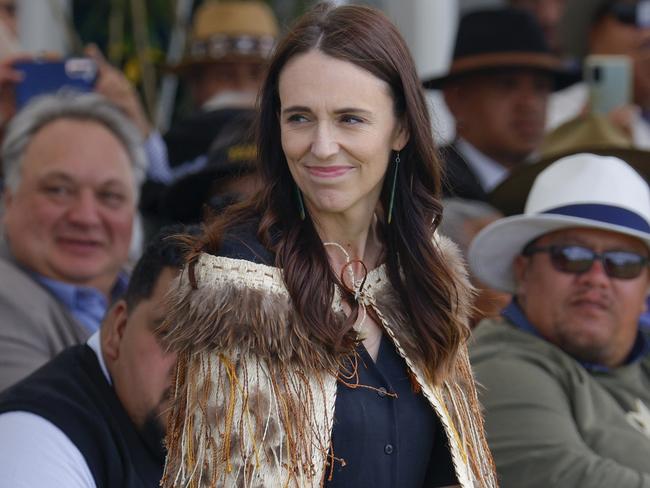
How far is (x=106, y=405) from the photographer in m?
2.96

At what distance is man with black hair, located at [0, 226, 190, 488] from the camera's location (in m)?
2.75

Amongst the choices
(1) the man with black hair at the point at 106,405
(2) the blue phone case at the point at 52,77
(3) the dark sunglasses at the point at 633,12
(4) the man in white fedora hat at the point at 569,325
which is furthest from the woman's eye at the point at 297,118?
(3) the dark sunglasses at the point at 633,12

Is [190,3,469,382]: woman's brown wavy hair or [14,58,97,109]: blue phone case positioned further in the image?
[14,58,97,109]: blue phone case

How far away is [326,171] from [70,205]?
7.17 feet

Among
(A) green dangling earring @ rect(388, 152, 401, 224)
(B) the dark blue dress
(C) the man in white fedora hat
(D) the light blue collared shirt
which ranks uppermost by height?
(A) green dangling earring @ rect(388, 152, 401, 224)

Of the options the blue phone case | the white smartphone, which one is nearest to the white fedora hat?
the white smartphone

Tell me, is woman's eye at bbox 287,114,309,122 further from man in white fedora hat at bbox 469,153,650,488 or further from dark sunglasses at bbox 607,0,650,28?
dark sunglasses at bbox 607,0,650,28

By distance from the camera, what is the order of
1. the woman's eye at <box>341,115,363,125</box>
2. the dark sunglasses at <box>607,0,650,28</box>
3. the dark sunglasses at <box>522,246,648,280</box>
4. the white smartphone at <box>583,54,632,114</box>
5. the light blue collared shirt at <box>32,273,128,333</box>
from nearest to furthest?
1. the woman's eye at <box>341,115,363,125</box>
2. the dark sunglasses at <box>522,246,648,280</box>
3. the light blue collared shirt at <box>32,273,128,333</box>
4. the white smartphone at <box>583,54,632,114</box>
5. the dark sunglasses at <box>607,0,650,28</box>

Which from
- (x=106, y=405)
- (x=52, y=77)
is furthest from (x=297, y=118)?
(x=52, y=77)

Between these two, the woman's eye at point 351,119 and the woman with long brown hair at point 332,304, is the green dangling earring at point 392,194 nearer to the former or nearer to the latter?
the woman with long brown hair at point 332,304

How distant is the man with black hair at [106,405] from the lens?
275 cm

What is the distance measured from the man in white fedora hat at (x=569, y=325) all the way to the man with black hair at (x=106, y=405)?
928 millimetres

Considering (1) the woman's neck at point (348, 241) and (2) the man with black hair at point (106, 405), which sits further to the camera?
(2) the man with black hair at point (106, 405)

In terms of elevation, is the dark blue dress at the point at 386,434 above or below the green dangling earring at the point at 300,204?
below
